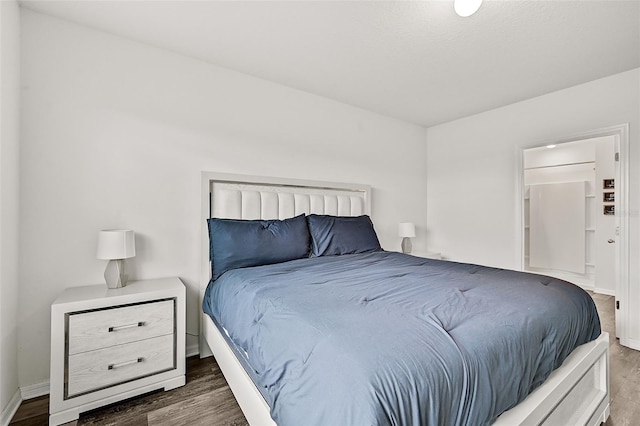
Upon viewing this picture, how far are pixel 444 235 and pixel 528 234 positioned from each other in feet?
7.77

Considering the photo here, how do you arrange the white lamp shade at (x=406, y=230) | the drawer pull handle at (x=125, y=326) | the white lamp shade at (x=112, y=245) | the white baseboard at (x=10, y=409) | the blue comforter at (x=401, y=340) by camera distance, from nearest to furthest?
the blue comforter at (x=401, y=340) → the white baseboard at (x=10, y=409) → the drawer pull handle at (x=125, y=326) → the white lamp shade at (x=112, y=245) → the white lamp shade at (x=406, y=230)

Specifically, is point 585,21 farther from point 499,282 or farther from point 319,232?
point 319,232

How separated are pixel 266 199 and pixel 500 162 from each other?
9.73 ft

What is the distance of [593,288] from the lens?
4.48 metres

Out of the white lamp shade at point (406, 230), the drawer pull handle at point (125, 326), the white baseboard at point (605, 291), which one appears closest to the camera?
the drawer pull handle at point (125, 326)

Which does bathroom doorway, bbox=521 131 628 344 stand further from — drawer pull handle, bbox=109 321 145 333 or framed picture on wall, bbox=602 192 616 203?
drawer pull handle, bbox=109 321 145 333

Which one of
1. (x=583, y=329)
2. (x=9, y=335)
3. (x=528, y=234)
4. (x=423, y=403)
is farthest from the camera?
(x=528, y=234)

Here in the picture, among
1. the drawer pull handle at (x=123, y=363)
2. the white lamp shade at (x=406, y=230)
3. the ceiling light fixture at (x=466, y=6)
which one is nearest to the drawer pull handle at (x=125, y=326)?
the drawer pull handle at (x=123, y=363)

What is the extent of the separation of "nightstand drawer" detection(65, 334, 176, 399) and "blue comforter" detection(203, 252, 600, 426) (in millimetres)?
526

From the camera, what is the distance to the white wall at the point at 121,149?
6.23ft

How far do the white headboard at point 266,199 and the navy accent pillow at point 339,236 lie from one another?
284 mm

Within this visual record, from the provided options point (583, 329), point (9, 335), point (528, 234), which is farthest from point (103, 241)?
point (528, 234)

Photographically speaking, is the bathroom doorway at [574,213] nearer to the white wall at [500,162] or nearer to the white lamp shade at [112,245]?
the white wall at [500,162]

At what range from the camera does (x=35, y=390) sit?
6.09ft
